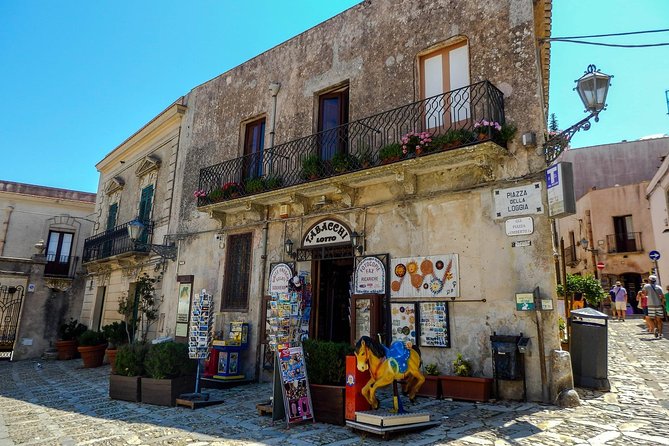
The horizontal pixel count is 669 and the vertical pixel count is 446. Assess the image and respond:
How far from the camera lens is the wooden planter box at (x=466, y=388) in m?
6.36

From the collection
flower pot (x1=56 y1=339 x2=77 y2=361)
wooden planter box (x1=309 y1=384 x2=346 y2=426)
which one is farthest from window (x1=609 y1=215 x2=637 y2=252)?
flower pot (x1=56 y1=339 x2=77 y2=361)

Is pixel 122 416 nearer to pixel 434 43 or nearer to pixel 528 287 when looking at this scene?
pixel 528 287

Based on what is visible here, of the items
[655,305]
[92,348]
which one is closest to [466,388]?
[655,305]

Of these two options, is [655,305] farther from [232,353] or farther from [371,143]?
[232,353]

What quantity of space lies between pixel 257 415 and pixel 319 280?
11.8 ft

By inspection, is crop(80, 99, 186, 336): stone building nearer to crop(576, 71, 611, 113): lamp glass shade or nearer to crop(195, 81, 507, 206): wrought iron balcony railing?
crop(195, 81, 507, 206): wrought iron balcony railing

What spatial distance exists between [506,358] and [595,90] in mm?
4008

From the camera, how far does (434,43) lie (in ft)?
27.9

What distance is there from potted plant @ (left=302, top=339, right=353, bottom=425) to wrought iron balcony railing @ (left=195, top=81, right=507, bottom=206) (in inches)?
136

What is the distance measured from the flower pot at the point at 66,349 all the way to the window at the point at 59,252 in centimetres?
915

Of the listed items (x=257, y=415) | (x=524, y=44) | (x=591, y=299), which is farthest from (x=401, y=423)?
(x=591, y=299)

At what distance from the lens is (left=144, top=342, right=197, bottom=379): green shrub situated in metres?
7.26

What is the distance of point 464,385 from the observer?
6.52m

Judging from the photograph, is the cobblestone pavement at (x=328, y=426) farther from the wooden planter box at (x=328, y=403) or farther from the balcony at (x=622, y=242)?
the balcony at (x=622, y=242)
